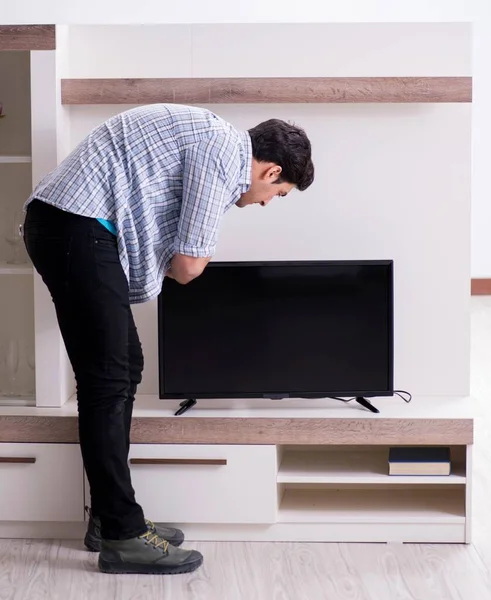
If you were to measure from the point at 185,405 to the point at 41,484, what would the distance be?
458 mm

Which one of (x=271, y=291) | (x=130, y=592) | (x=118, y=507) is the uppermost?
(x=271, y=291)

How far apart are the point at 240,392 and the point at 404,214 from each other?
77cm

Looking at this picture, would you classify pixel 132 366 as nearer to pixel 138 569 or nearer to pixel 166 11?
pixel 138 569

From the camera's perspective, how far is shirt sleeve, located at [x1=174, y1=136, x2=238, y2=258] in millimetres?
2117

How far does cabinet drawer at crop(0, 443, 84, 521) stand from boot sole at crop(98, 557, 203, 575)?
264 mm

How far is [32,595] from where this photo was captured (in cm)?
221

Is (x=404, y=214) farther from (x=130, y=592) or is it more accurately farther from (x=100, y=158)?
(x=130, y=592)

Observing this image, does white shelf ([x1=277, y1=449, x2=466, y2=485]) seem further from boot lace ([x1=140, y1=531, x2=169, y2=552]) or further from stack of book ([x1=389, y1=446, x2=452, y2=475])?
boot lace ([x1=140, y1=531, x2=169, y2=552])

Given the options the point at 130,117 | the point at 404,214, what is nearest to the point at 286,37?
the point at 404,214

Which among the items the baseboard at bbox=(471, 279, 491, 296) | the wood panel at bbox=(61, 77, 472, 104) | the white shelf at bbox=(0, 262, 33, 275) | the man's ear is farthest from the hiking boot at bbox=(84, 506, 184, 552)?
the baseboard at bbox=(471, 279, 491, 296)

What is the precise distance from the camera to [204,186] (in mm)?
2115

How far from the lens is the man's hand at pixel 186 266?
2.20 m

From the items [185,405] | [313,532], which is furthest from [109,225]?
[313,532]

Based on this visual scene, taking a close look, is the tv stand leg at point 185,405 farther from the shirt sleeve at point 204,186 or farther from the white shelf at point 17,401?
the shirt sleeve at point 204,186
